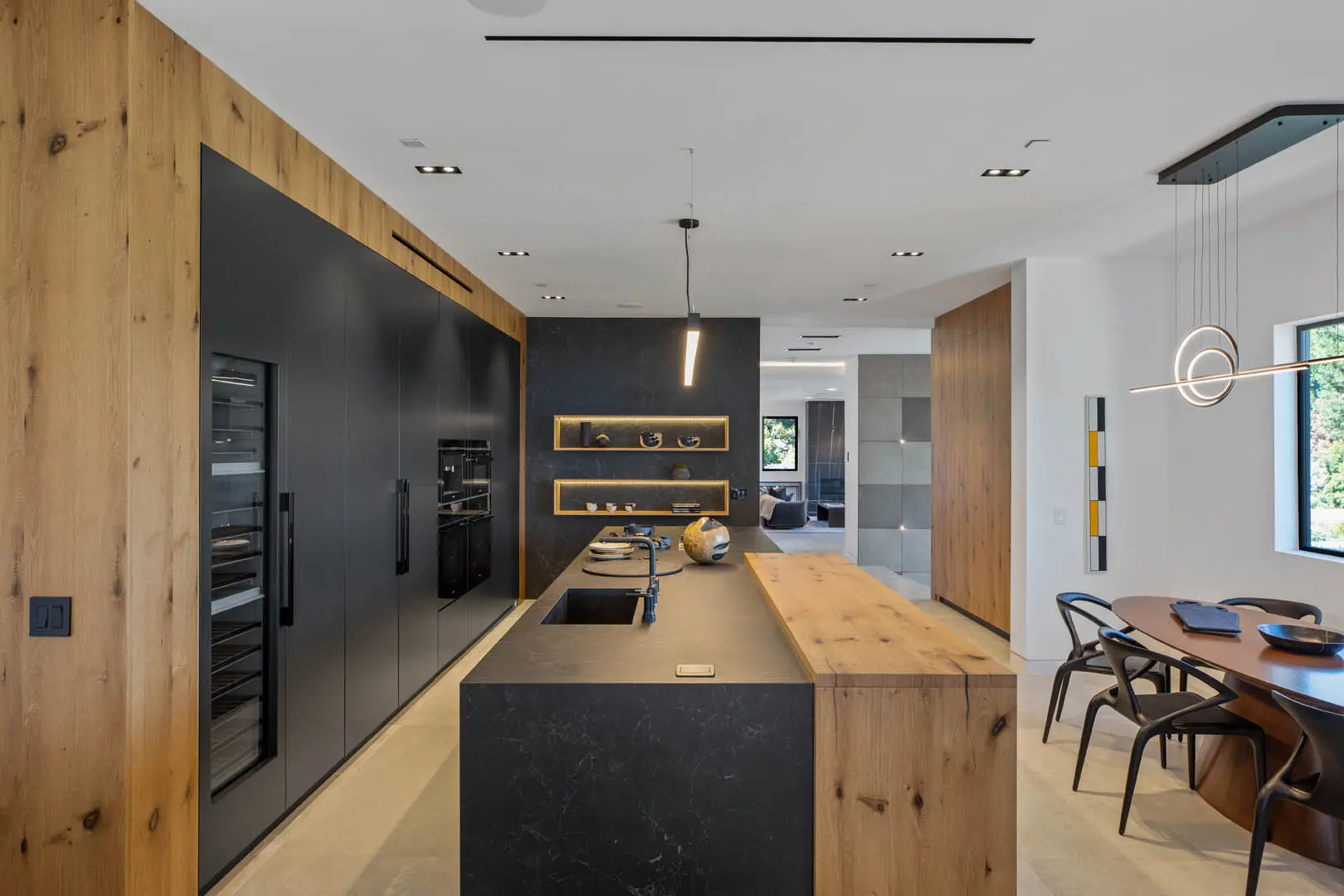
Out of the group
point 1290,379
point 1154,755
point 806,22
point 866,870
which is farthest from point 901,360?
point 866,870

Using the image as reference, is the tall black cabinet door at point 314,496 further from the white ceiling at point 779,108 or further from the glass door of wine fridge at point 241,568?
the white ceiling at point 779,108

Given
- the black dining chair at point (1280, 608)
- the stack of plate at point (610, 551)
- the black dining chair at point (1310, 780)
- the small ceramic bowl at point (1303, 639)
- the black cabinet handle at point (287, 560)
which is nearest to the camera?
the black dining chair at point (1310, 780)

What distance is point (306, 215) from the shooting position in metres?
2.94

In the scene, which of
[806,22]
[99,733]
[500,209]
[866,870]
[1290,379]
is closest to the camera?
[866,870]

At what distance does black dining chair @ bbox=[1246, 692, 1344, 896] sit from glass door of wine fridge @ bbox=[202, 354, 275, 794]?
3286 millimetres

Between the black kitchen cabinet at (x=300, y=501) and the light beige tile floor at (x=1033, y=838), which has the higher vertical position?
the black kitchen cabinet at (x=300, y=501)

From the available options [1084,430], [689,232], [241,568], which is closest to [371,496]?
[241,568]

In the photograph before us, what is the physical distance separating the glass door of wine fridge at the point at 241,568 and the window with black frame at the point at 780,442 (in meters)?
15.0

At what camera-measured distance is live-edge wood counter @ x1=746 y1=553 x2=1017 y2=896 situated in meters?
1.78

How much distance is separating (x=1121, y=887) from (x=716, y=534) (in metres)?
2.02

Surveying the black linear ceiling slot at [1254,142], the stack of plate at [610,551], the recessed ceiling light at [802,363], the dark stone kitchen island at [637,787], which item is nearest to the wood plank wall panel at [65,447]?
the dark stone kitchen island at [637,787]

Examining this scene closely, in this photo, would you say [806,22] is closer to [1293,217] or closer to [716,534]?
[716,534]

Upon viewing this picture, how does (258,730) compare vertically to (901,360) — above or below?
below

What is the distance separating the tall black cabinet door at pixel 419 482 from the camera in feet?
13.1
